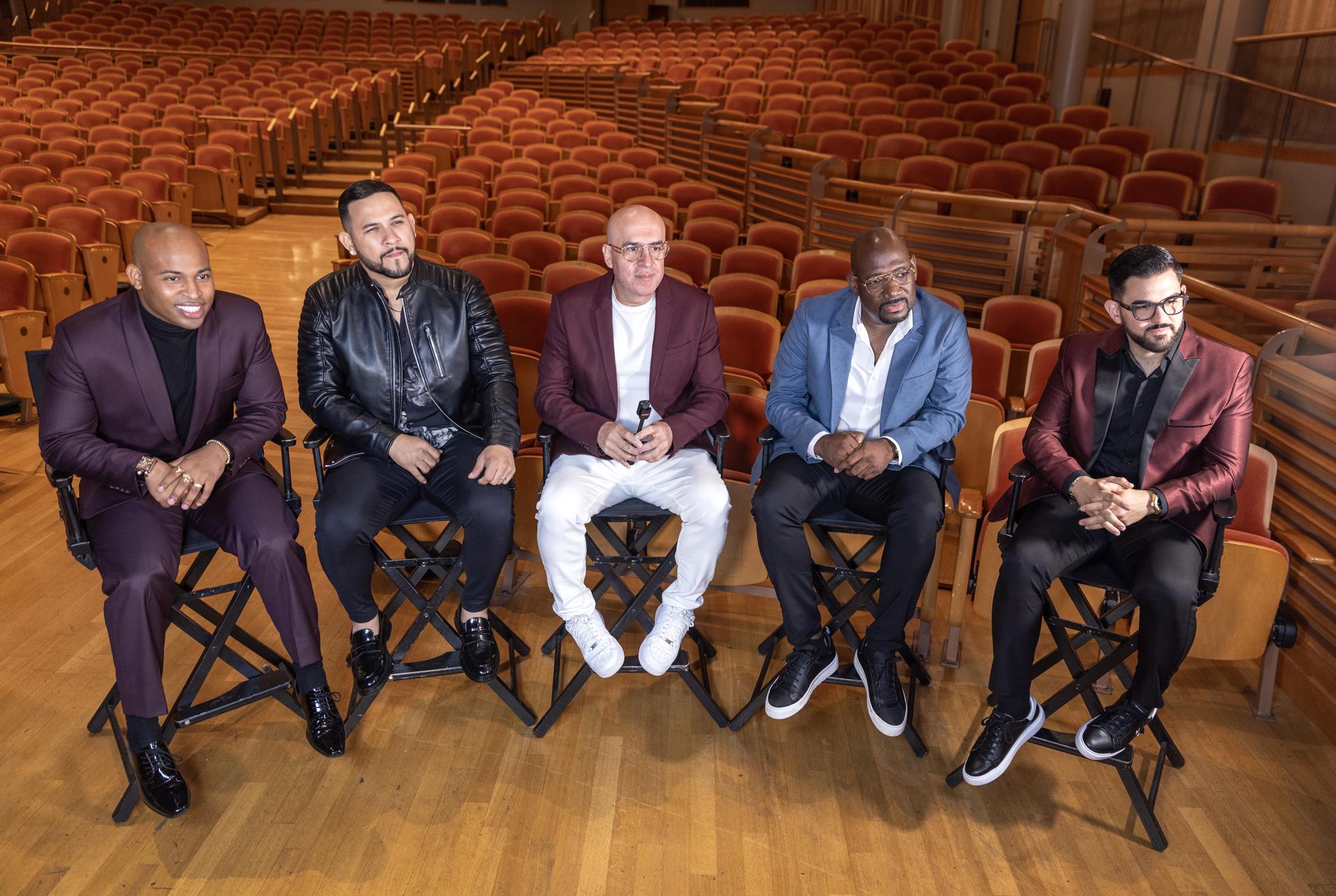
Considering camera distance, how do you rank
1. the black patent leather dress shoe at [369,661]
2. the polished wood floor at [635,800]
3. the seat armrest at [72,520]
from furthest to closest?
the black patent leather dress shoe at [369,661] → the seat armrest at [72,520] → the polished wood floor at [635,800]

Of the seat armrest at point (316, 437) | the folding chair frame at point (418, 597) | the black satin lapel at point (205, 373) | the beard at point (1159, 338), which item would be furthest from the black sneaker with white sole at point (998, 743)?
the black satin lapel at point (205, 373)

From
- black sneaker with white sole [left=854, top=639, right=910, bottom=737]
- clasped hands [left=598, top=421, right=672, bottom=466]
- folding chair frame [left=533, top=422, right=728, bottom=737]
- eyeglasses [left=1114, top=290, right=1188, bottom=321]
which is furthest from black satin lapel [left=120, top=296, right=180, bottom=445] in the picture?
eyeglasses [left=1114, top=290, right=1188, bottom=321]

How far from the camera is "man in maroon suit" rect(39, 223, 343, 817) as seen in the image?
6.93 feet

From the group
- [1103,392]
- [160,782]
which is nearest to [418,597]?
[160,782]

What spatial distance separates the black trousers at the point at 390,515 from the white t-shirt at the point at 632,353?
427 millimetres

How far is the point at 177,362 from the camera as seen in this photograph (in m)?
2.34

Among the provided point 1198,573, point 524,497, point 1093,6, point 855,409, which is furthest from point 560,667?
point 1093,6

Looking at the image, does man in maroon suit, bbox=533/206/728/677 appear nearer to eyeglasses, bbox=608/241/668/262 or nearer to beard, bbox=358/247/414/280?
eyeglasses, bbox=608/241/668/262

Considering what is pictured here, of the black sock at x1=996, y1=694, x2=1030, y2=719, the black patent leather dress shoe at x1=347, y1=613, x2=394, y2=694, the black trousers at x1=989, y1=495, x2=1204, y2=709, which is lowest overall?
the black patent leather dress shoe at x1=347, y1=613, x2=394, y2=694

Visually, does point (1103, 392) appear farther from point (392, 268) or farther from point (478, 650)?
point (392, 268)

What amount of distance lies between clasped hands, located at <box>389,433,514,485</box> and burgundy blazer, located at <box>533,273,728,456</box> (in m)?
0.22

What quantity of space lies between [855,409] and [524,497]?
3.58 ft

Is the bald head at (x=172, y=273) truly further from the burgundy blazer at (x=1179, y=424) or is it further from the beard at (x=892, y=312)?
the burgundy blazer at (x=1179, y=424)

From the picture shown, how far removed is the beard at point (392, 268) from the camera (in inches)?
96.6
